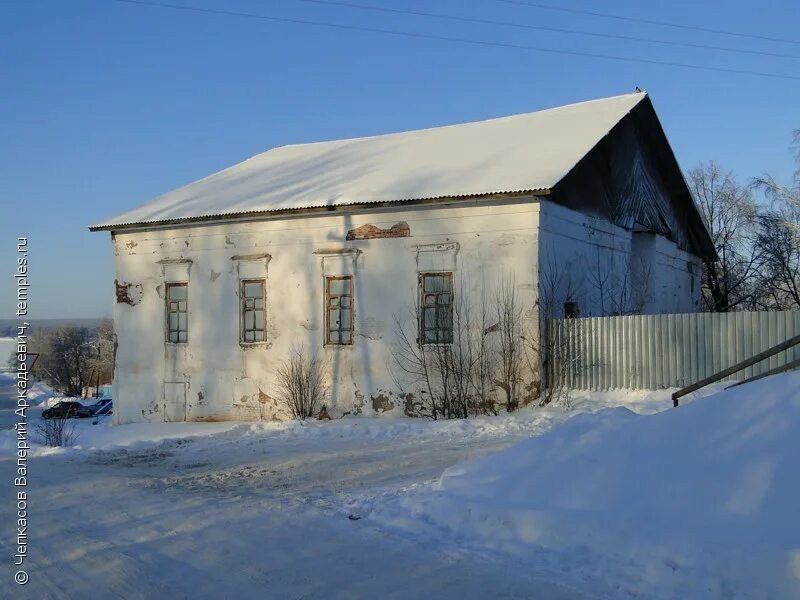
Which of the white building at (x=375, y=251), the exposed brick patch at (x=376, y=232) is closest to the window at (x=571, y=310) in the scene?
the white building at (x=375, y=251)

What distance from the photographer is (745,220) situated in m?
40.4

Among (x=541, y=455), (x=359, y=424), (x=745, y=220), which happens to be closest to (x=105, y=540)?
(x=541, y=455)

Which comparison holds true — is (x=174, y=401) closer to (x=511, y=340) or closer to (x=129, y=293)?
Answer: (x=129, y=293)

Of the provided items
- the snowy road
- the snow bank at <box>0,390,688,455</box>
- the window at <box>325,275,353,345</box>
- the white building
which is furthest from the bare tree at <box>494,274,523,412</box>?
the snowy road

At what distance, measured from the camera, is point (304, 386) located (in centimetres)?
1962

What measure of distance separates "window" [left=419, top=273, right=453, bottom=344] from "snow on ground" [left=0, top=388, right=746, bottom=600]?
14.4 feet

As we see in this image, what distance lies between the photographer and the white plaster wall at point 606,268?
18.0 m

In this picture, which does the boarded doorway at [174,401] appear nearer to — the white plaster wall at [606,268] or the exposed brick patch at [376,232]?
the exposed brick patch at [376,232]

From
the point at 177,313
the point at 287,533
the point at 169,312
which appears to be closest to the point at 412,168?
the point at 177,313

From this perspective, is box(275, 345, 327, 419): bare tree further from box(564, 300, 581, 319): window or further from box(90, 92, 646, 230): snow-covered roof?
box(564, 300, 581, 319): window

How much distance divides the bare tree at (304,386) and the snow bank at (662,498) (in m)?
10.9

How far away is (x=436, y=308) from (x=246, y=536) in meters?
11.4

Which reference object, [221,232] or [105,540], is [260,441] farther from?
[105,540]

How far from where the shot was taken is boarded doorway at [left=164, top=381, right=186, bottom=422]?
21484 millimetres
